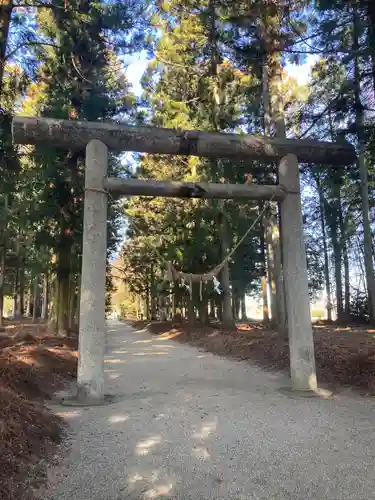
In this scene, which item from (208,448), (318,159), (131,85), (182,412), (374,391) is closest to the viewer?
(208,448)

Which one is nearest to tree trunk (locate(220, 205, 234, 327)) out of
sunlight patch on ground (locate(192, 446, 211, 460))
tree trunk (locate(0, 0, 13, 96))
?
tree trunk (locate(0, 0, 13, 96))

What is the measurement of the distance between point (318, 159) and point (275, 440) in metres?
5.38

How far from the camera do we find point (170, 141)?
7.28 m

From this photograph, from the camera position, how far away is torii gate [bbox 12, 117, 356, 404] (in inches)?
262

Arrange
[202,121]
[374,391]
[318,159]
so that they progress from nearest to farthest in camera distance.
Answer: [374,391]
[318,159]
[202,121]

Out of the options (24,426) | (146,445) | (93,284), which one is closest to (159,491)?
(146,445)

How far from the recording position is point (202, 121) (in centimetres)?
1761

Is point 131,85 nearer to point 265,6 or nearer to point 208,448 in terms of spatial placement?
point 265,6

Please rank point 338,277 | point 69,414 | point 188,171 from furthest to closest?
point 338,277, point 188,171, point 69,414

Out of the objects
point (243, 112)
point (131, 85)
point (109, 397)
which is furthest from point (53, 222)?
point (109, 397)

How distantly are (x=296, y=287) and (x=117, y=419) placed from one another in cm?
380

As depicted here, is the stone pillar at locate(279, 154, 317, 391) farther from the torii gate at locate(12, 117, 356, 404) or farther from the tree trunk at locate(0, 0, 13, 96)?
the tree trunk at locate(0, 0, 13, 96)

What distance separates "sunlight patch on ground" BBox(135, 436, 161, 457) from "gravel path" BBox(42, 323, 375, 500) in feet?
0.04

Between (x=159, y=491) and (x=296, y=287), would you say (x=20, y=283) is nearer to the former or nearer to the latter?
(x=296, y=287)
